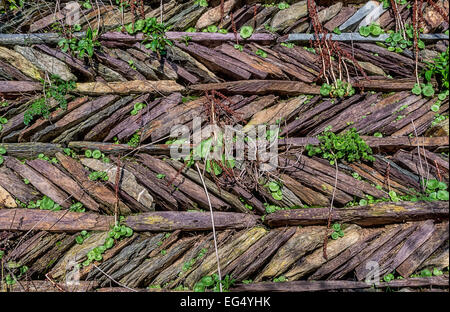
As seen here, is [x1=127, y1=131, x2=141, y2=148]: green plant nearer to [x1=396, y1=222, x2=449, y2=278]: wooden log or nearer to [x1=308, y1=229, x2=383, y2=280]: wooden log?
[x1=308, y1=229, x2=383, y2=280]: wooden log

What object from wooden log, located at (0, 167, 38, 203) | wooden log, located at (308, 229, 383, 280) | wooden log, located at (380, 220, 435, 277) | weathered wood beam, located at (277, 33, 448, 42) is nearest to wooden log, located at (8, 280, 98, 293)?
wooden log, located at (0, 167, 38, 203)

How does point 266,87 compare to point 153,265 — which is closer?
point 153,265

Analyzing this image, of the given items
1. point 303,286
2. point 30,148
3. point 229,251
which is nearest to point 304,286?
point 303,286

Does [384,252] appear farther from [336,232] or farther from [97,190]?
[97,190]

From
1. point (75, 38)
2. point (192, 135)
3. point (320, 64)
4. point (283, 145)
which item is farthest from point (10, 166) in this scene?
point (320, 64)

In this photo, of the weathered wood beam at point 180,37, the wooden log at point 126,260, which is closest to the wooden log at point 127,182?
the wooden log at point 126,260

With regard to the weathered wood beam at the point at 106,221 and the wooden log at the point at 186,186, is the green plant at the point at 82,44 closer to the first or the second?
the wooden log at the point at 186,186
